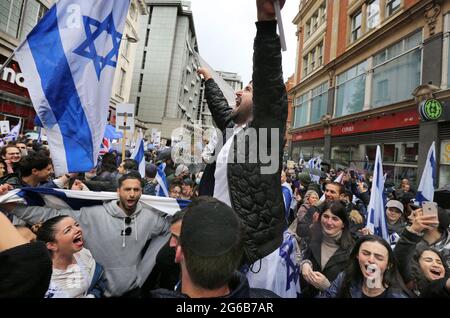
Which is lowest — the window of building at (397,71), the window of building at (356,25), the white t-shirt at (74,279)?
the white t-shirt at (74,279)

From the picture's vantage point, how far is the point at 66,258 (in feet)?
6.47

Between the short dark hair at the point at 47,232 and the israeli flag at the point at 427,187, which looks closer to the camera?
the short dark hair at the point at 47,232

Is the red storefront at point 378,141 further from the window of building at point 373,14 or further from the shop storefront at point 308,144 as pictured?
the window of building at point 373,14

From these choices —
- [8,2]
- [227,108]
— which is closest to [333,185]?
[227,108]

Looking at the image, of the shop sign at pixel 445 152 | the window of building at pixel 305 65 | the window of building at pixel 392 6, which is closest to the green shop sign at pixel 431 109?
the shop sign at pixel 445 152

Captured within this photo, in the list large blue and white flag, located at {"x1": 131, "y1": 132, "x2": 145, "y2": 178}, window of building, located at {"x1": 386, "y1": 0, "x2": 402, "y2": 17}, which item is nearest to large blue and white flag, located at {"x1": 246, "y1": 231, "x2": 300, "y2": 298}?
large blue and white flag, located at {"x1": 131, "y1": 132, "x2": 145, "y2": 178}

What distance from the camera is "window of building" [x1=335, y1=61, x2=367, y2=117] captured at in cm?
1575

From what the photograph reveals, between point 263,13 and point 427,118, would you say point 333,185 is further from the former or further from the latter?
point 427,118

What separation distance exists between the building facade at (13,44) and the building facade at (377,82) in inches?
658

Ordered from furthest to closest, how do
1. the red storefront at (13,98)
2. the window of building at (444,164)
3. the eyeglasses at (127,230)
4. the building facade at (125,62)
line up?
the building facade at (125,62), the red storefront at (13,98), the window of building at (444,164), the eyeglasses at (127,230)

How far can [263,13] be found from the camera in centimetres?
121

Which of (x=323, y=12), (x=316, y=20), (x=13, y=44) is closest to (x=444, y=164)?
(x=323, y=12)

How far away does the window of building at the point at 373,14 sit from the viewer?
14.7 meters

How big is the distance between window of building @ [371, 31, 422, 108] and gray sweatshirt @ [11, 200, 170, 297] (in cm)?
1263
